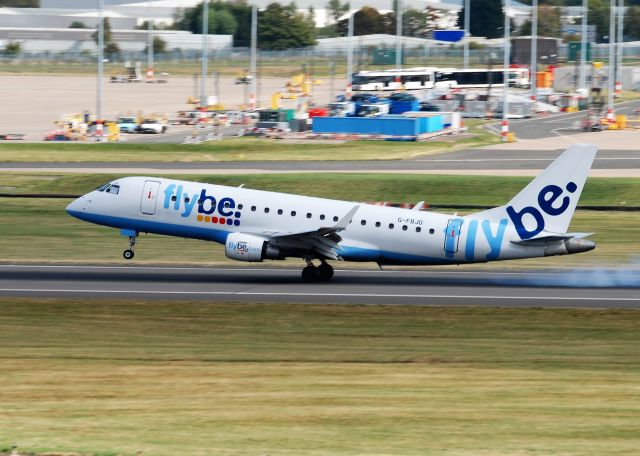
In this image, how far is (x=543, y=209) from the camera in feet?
145

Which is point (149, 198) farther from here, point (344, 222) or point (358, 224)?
point (358, 224)

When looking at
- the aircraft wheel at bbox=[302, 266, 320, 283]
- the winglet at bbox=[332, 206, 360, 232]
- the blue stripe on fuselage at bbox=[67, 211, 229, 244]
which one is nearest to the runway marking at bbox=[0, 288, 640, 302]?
the winglet at bbox=[332, 206, 360, 232]

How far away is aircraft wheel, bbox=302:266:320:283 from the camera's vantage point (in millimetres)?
46906

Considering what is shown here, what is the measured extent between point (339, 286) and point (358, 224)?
2682 millimetres

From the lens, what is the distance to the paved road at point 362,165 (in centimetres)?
8762

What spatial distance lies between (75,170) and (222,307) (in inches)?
1940

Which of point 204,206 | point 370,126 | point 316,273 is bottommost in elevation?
point 316,273

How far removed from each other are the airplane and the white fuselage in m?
0.04

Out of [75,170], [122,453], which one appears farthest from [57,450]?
[75,170]

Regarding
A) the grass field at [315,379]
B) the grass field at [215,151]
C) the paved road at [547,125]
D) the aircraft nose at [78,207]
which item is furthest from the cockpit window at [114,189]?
the paved road at [547,125]

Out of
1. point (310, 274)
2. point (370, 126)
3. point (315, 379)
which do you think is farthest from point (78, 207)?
point (370, 126)

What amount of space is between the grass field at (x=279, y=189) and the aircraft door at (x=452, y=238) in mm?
9325

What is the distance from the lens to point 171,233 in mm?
47344

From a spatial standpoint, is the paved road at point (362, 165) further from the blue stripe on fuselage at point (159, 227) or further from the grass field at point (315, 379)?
the grass field at point (315, 379)
